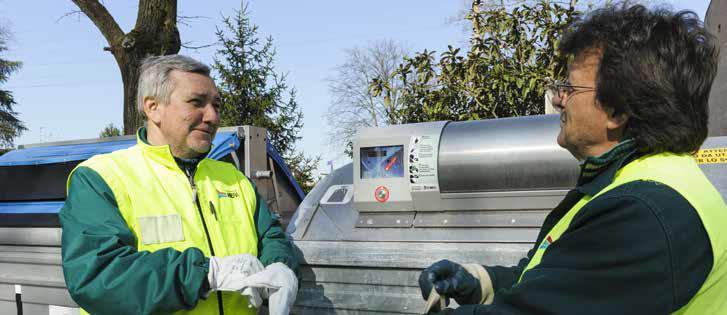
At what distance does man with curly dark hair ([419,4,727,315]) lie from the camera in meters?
1.10

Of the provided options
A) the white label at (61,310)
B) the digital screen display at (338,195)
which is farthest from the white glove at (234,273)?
the white label at (61,310)

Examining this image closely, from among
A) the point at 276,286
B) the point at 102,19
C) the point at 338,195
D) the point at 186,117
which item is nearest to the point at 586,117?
the point at 276,286

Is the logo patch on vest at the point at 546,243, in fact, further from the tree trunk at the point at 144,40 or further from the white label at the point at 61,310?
the tree trunk at the point at 144,40

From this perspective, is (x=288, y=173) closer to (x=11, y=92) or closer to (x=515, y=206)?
(x=515, y=206)

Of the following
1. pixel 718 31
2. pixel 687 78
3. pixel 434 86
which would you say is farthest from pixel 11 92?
pixel 687 78

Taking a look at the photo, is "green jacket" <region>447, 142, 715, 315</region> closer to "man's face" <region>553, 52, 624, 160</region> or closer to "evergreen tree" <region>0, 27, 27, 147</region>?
"man's face" <region>553, 52, 624, 160</region>

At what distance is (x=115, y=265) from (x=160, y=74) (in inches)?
32.2

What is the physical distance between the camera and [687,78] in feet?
4.16

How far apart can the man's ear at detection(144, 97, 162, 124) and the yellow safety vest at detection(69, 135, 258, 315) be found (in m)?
0.12

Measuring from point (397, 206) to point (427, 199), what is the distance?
0.52ft

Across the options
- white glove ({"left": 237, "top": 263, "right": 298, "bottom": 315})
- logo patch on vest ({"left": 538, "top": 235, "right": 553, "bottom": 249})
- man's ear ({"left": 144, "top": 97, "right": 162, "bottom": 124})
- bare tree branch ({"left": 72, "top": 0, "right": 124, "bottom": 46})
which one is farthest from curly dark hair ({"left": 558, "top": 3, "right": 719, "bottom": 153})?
bare tree branch ({"left": 72, "top": 0, "right": 124, "bottom": 46})

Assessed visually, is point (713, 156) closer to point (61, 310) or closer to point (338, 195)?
point (338, 195)

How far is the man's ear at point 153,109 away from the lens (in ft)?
7.73

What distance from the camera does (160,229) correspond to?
2100 mm
